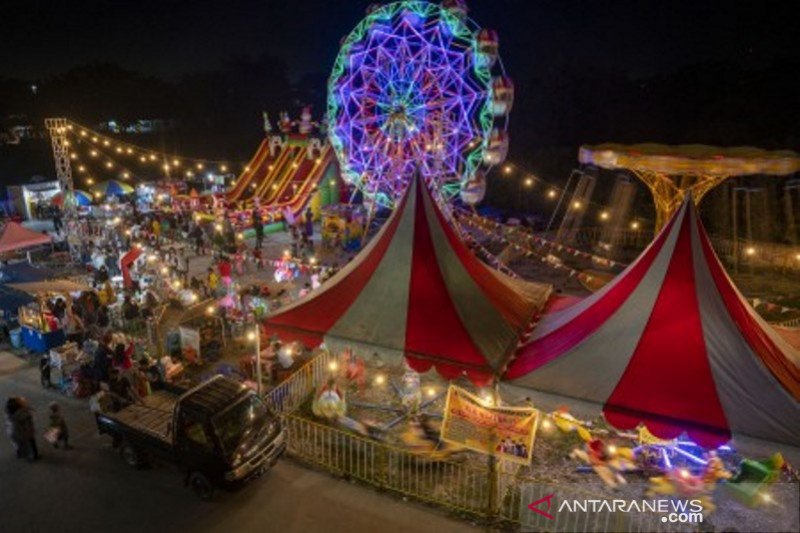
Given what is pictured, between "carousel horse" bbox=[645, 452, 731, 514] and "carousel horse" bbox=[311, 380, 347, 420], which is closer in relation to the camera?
"carousel horse" bbox=[645, 452, 731, 514]

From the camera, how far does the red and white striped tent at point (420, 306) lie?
703cm

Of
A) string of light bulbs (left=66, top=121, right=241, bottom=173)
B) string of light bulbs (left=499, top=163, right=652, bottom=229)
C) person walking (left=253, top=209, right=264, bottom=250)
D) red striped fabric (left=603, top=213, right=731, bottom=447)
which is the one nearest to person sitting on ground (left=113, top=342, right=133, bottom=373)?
red striped fabric (left=603, top=213, right=731, bottom=447)

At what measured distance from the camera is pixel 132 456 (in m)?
8.48

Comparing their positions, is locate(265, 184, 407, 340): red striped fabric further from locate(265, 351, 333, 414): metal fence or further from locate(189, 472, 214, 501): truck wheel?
locate(189, 472, 214, 501): truck wheel

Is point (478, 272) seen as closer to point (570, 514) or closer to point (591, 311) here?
point (591, 311)

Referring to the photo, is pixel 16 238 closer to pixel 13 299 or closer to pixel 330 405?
pixel 13 299

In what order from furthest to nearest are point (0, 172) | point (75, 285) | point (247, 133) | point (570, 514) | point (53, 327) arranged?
1. point (247, 133)
2. point (0, 172)
3. point (75, 285)
4. point (53, 327)
5. point (570, 514)

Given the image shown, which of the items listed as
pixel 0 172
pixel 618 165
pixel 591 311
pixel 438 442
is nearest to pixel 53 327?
pixel 438 442

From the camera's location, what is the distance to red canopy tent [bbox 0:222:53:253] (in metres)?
17.8

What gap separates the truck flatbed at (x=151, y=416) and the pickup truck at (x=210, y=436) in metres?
0.01

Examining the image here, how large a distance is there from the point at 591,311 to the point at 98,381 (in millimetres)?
9258

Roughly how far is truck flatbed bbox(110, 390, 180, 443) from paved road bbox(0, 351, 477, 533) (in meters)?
0.71

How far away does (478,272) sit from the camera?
8.32 m

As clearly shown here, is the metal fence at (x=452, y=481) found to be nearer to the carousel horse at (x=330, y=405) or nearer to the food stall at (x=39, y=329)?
the carousel horse at (x=330, y=405)
